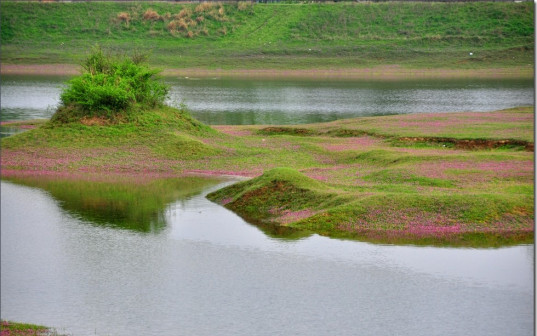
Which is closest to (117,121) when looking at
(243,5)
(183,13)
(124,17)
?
(124,17)

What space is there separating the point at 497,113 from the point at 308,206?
86.4ft

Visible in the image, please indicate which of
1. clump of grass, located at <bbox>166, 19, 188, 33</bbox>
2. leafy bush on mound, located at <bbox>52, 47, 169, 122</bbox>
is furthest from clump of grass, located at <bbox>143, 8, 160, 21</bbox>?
leafy bush on mound, located at <bbox>52, 47, 169, 122</bbox>

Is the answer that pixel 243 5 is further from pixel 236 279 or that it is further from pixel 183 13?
pixel 236 279

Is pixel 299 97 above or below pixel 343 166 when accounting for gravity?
below

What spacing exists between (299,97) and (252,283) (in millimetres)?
51390

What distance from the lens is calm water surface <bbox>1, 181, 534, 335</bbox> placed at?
16141 mm

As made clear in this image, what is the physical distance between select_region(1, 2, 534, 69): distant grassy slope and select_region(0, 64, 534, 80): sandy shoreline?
1317mm

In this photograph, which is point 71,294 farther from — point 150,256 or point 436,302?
point 436,302

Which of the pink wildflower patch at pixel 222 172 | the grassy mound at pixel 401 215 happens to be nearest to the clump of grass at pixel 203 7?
the pink wildflower patch at pixel 222 172

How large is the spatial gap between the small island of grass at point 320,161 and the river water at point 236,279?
162 cm

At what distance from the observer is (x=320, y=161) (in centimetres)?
3584

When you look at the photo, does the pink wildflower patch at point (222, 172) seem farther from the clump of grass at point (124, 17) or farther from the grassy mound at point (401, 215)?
the clump of grass at point (124, 17)

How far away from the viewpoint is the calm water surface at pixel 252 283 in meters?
16.1

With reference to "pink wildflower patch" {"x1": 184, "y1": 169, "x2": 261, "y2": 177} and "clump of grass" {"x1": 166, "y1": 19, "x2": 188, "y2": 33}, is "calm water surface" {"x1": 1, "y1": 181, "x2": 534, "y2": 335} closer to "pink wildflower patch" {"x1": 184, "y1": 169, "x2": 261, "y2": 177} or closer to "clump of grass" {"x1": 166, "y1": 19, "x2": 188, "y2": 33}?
"pink wildflower patch" {"x1": 184, "y1": 169, "x2": 261, "y2": 177}
